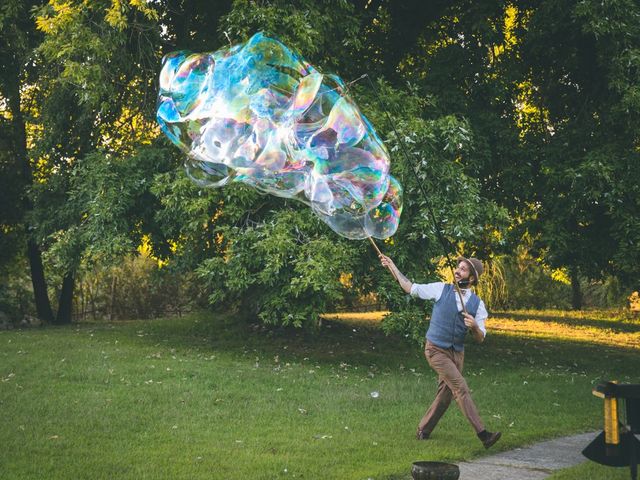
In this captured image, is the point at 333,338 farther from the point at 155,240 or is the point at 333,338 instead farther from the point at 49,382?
the point at 49,382

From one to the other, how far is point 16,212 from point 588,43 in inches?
608

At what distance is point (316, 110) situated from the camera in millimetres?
8414

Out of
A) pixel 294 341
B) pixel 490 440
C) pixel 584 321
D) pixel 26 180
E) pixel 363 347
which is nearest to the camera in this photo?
pixel 490 440

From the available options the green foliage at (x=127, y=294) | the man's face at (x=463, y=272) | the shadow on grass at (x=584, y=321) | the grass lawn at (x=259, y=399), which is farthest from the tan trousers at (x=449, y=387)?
the green foliage at (x=127, y=294)

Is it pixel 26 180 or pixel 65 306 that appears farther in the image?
pixel 65 306

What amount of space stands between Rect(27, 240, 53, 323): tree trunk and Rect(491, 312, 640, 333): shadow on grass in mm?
14762

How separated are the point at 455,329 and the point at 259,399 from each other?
384cm

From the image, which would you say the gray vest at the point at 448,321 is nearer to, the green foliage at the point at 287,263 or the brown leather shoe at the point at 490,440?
the brown leather shoe at the point at 490,440

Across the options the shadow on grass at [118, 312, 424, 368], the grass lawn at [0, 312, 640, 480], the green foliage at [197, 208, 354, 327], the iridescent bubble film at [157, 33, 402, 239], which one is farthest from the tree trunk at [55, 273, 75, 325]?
the iridescent bubble film at [157, 33, 402, 239]

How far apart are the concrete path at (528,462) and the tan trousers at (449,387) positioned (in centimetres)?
45

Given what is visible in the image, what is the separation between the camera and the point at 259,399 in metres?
11.5

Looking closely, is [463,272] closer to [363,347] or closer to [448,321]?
[448,321]

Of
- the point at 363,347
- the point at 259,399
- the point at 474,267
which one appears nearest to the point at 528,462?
the point at 474,267

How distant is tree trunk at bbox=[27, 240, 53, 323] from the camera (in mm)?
24109
